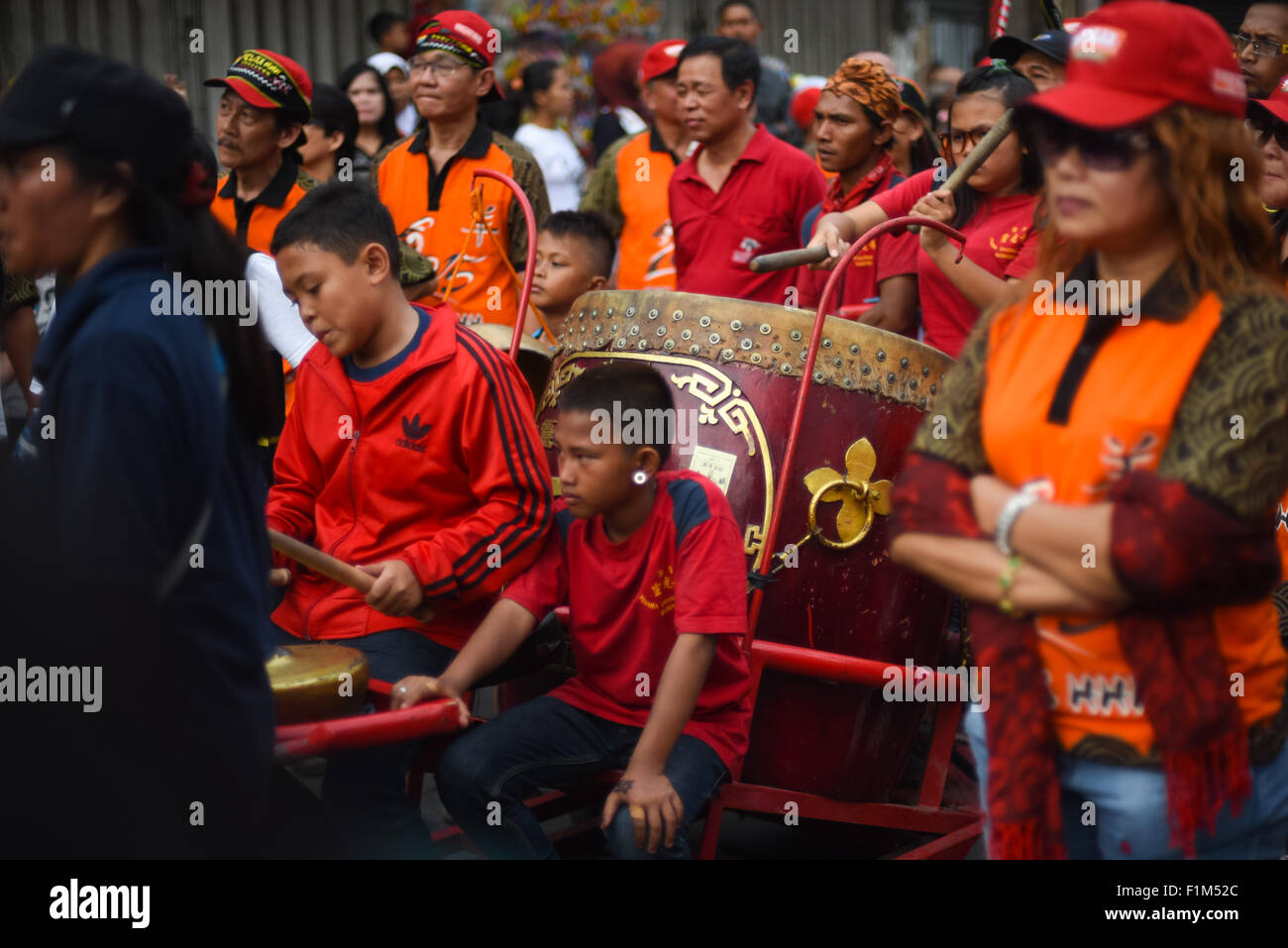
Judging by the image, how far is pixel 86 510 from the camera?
170 centimetres

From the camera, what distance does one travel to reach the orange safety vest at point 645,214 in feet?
19.1

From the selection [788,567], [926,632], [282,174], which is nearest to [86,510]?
[788,567]

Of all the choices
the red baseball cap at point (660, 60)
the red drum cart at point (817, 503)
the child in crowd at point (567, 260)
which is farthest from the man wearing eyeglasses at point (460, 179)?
the red drum cart at point (817, 503)

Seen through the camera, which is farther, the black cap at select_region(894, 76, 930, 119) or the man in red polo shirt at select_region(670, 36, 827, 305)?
the black cap at select_region(894, 76, 930, 119)

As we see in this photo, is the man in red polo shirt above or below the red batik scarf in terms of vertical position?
above

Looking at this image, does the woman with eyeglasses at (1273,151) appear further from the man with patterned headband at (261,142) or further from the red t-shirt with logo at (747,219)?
the man with patterned headband at (261,142)

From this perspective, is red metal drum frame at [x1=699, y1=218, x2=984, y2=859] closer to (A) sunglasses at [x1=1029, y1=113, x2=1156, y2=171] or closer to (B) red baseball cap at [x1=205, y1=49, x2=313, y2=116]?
(A) sunglasses at [x1=1029, y1=113, x2=1156, y2=171]

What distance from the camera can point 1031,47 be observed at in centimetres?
403

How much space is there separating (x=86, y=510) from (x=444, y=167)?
3.92m

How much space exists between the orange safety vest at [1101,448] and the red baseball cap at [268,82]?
3694 mm

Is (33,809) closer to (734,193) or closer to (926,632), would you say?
(926,632)

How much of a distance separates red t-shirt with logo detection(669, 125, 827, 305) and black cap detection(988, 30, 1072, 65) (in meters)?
1.01

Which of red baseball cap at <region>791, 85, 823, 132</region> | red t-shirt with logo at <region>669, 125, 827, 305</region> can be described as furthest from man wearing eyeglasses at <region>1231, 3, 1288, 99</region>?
red baseball cap at <region>791, 85, 823, 132</region>

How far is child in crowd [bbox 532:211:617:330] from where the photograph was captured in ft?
15.9
